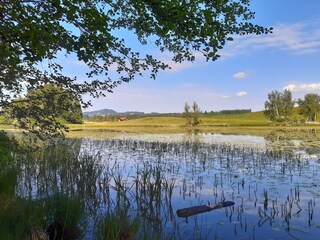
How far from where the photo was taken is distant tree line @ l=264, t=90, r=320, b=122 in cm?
13362

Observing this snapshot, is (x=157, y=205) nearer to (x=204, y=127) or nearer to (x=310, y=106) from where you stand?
(x=204, y=127)

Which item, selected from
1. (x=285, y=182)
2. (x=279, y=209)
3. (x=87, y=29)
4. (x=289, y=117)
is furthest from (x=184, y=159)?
(x=289, y=117)

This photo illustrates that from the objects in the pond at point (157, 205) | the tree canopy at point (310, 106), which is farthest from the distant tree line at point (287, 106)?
the pond at point (157, 205)

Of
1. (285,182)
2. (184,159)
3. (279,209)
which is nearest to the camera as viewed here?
(279,209)

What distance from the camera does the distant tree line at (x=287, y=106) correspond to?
13362 cm

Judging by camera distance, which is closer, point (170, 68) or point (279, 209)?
point (170, 68)

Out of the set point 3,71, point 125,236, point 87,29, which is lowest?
point 125,236

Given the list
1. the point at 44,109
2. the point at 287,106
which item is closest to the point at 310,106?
the point at 287,106

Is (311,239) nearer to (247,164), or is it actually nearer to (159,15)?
(159,15)

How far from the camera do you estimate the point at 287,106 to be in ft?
447

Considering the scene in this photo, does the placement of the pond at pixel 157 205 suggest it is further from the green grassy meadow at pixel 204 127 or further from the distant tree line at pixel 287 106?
the distant tree line at pixel 287 106

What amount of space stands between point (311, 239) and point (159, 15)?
22.8 feet

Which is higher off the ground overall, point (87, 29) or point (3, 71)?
point (87, 29)

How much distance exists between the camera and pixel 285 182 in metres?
15.5
